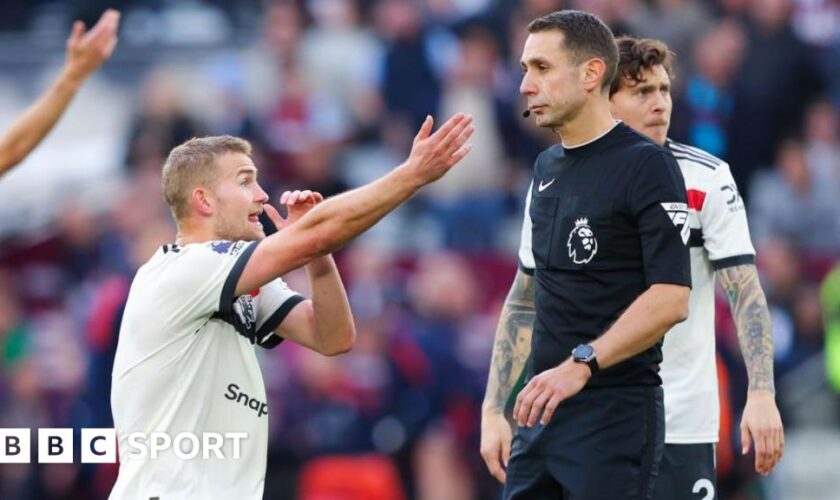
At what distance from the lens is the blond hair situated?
18.7 feet

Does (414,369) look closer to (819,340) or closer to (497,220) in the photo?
(497,220)

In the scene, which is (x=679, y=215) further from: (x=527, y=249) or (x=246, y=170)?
(x=246, y=170)

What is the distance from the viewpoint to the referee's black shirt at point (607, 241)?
5.55m

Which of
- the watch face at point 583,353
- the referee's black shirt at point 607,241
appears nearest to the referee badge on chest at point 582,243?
the referee's black shirt at point 607,241

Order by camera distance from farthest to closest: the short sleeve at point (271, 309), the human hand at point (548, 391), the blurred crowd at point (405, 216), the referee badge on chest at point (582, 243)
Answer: the blurred crowd at point (405, 216) → the short sleeve at point (271, 309) → the referee badge on chest at point (582, 243) → the human hand at point (548, 391)

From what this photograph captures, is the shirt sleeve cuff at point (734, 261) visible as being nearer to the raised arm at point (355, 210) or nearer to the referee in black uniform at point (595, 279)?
the referee in black uniform at point (595, 279)

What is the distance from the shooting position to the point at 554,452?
18.7 feet

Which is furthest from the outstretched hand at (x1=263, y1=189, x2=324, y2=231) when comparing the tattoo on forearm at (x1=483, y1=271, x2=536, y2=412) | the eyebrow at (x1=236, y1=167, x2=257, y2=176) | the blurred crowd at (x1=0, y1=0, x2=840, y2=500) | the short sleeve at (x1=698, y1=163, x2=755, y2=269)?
the blurred crowd at (x1=0, y1=0, x2=840, y2=500)

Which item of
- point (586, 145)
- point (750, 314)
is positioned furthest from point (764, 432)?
point (586, 145)

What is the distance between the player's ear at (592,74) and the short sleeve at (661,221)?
37cm

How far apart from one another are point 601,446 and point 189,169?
5.74 ft

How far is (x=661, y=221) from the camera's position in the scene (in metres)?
5.53

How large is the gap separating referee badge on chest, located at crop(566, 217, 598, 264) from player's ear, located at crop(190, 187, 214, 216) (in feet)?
4.22

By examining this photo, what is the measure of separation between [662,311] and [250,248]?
1420 mm
